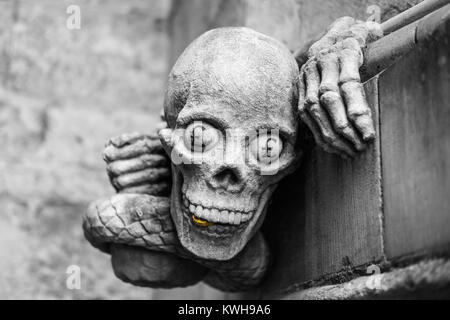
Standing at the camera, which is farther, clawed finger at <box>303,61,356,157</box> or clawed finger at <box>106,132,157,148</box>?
clawed finger at <box>106,132,157,148</box>

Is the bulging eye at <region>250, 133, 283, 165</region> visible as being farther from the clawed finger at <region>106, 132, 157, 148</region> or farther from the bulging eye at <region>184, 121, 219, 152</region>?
the clawed finger at <region>106, 132, 157, 148</region>

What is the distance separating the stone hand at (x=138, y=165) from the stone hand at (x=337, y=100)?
46 cm

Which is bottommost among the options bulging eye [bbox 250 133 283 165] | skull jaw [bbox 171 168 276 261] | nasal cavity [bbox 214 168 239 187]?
skull jaw [bbox 171 168 276 261]

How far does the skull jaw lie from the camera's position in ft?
5.25

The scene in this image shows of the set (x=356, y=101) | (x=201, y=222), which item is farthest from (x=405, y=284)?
(x=201, y=222)

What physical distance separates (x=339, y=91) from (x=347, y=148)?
12 centimetres

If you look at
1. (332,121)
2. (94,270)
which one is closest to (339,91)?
(332,121)

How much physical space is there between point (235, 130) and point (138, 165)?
383 millimetres

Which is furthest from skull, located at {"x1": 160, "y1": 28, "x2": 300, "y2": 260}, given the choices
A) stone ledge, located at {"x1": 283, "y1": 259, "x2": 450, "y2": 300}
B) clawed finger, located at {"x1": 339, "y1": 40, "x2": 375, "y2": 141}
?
stone ledge, located at {"x1": 283, "y1": 259, "x2": 450, "y2": 300}

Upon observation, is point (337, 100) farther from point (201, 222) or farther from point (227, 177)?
point (201, 222)

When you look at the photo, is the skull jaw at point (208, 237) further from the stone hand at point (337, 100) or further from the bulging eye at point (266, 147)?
the stone hand at point (337, 100)

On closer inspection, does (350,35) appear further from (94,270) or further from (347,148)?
(94,270)
